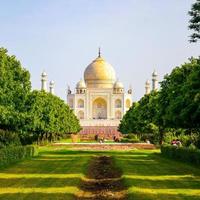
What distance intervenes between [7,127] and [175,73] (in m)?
12.6

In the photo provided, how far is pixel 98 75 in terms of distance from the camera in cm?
15975

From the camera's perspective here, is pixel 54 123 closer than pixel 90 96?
Yes

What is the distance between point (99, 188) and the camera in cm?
1988

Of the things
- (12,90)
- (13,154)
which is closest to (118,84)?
(12,90)

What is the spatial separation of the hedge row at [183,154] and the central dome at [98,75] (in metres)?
115

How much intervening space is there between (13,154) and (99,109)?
129 m

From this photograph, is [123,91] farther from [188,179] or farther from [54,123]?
[188,179]

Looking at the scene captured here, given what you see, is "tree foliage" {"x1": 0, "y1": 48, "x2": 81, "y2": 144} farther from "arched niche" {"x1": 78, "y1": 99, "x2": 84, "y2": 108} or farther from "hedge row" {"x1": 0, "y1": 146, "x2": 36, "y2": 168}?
"arched niche" {"x1": 78, "y1": 99, "x2": 84, "y2": 108}

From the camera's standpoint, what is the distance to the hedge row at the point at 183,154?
32.2 metres

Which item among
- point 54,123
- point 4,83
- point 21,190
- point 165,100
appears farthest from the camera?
point 54,123

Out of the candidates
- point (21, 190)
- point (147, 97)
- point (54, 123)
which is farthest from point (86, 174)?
point (147, 97)

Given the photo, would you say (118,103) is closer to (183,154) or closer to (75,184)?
(183,154)

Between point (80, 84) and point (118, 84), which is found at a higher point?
point (118, 84)

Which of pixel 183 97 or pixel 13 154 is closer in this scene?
pixel 13 154
